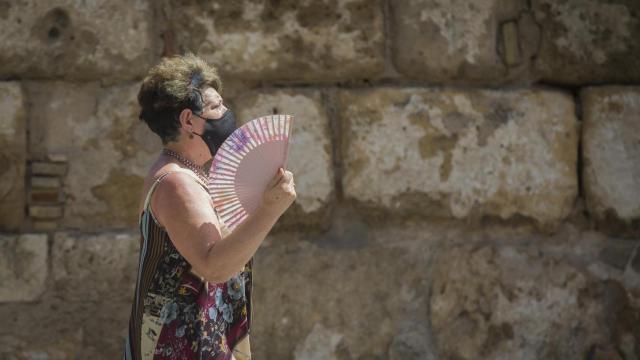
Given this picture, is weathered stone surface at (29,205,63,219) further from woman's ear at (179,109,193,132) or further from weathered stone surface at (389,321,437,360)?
weathered stone surface at (389,321,437,360)

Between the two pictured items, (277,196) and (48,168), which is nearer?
(277,196)

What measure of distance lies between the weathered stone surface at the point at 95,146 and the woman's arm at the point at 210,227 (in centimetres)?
143

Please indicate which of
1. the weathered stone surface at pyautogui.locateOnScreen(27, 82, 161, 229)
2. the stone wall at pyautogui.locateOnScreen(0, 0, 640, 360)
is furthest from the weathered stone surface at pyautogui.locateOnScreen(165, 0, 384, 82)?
the weathered stone surface at pyautogui.locateOnScreen(27, 82, 161, 229)

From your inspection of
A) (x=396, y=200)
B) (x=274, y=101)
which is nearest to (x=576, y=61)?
(x=396, y=200)

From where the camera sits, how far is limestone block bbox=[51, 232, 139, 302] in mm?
3832

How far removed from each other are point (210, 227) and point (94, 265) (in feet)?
5.10

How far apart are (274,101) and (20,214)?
112 centimetres

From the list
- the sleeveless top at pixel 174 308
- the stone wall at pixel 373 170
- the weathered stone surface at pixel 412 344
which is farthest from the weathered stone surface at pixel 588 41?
the sleeveless top at pixel 174 308

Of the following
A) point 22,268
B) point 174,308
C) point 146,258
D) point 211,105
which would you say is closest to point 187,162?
point 211,105

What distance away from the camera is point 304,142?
4.01m

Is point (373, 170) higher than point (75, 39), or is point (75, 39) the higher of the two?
point (75, 39)

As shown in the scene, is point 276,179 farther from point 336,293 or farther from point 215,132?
point 336,293

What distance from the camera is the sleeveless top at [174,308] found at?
2.55 meters

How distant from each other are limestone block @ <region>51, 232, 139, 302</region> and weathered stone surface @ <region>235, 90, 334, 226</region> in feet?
2.24
